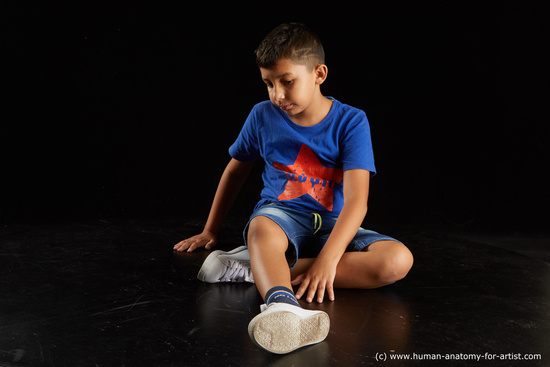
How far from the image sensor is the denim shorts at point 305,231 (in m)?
1.47

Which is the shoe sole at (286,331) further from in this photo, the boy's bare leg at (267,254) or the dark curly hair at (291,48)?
the dark curly hair at (291,48)

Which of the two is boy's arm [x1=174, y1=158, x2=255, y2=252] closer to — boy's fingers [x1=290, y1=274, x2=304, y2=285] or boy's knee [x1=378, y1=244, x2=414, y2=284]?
boy's fingers [x1=290, y1=274, x2=304, y2=285]

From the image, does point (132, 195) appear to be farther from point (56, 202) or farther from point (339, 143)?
point (339, 143)

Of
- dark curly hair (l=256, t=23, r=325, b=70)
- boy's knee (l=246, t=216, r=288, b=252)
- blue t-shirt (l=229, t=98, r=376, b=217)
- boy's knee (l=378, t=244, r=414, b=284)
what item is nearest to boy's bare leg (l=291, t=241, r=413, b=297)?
boy's knee (l=378, t=244, r=414, b=284)

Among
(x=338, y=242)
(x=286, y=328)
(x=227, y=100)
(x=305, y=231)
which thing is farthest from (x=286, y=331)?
(x=227, y=100)

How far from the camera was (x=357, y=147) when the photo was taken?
4.99 ft

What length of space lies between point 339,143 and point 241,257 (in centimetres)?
46

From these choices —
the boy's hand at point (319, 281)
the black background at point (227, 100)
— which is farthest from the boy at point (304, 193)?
the black background at point (227, 100)

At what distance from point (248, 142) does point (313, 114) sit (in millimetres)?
257

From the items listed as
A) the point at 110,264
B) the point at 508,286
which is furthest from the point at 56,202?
the point at 508,286

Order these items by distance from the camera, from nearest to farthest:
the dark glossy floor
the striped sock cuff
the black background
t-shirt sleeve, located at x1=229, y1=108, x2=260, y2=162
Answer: the dark glossy floor < the striped sock cuff < t-shirt sleeve, located at x1=229, y1=108, x2=260, y2=162 < the black background

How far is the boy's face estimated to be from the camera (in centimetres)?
142

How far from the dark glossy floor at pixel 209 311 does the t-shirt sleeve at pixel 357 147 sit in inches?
14.3

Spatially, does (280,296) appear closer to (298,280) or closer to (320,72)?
(298,280)
